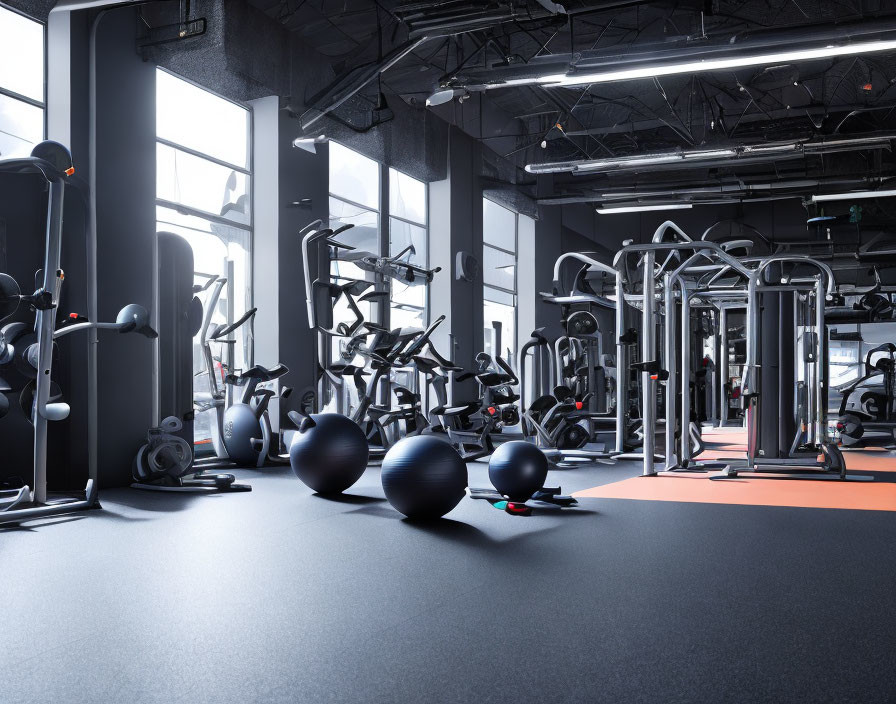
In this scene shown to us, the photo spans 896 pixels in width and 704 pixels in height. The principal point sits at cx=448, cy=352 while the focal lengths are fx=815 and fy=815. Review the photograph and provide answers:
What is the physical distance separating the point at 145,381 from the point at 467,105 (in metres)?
6.62

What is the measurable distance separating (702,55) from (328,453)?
448 centimetres

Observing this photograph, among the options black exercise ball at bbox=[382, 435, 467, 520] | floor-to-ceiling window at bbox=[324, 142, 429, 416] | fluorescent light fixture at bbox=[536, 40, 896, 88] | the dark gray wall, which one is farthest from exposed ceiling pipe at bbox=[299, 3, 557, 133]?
black exercise ball at bbox=[382, 435, 467, 520]

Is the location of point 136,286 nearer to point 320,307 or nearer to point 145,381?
point 145,381

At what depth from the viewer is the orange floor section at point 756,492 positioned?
5.29 m

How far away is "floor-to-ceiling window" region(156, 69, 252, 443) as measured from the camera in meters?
7.25

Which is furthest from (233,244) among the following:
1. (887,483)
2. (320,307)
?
(887,483)

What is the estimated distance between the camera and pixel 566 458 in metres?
7.98

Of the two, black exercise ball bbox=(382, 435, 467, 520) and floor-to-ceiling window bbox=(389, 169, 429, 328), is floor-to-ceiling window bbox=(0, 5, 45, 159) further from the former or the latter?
floor-to-ceiling window bbox=(389, 169, 429, 328)

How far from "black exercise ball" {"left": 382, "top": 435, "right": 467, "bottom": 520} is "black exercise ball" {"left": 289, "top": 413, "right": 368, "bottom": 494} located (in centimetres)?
93

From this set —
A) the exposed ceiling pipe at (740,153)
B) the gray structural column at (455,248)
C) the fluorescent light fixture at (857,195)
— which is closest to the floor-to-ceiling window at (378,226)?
the gray structural column at (455,248)

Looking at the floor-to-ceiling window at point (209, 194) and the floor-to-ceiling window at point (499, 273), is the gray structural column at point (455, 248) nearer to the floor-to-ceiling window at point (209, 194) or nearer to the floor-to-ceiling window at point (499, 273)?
the floor-to-ceiling window at point (499, 273)

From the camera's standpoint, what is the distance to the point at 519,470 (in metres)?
4.94

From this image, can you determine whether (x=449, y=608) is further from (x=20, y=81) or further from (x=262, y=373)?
(x=20, y=81)

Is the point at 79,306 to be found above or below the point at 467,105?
below
